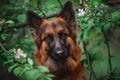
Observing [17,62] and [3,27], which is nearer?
[17,62]

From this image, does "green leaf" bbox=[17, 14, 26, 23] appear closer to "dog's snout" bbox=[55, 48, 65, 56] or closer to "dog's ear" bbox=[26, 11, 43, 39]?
"dog's ear" bbox=[26, 11, 43, 39]

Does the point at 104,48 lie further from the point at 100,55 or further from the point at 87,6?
the point at 87,6

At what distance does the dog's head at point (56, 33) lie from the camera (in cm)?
812

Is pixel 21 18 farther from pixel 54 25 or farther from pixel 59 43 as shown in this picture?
pixel 59 43

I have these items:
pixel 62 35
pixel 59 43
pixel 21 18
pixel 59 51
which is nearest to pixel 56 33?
pixel 62 35

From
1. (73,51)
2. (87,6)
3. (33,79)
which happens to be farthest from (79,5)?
(33,79)

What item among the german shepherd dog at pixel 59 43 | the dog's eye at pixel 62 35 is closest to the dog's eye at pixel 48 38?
the german shepherd dog at pixel 59 43

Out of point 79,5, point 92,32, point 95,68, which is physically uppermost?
point 79,5

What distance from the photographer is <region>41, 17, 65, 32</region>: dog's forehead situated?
27.1ft

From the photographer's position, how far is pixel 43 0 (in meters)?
9.48

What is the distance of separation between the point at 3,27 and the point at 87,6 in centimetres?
163

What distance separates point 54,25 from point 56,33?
0.20 meters

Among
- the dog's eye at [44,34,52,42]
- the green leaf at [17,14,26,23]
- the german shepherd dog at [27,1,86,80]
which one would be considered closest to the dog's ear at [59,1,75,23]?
the german shepherd dog at [27,1,86,80]

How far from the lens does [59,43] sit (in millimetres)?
8062
